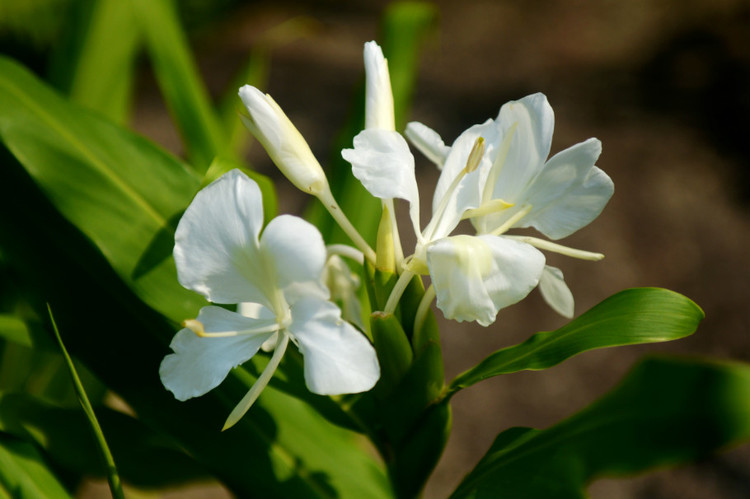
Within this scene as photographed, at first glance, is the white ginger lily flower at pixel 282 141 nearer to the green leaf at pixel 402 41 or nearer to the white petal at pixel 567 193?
the white petal at pixel 567 193

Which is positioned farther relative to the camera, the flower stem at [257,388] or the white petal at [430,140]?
the white petal at [430,140]

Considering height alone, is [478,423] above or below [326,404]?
below

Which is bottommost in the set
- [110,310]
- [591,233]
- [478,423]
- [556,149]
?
[478,423]

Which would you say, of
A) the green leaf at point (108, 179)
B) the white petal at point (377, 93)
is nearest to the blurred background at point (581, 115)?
the green leaf at point (108, 179)

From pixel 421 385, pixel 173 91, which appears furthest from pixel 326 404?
pixel 173 91

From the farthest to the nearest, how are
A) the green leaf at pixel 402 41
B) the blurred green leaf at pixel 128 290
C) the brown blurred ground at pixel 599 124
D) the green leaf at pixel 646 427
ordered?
the brown blurred ground at pixel 599 124 → the green leaf at pixel 402 41 → the blurred green leaf at pixel 128 290 → the green leaf at pixel 646 427

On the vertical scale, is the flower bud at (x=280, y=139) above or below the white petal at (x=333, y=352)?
above

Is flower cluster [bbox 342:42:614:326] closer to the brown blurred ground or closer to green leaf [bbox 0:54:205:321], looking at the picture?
green leaf [bbox 0:54:205:321]

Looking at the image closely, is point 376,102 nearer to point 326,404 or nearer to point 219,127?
point 326,404
